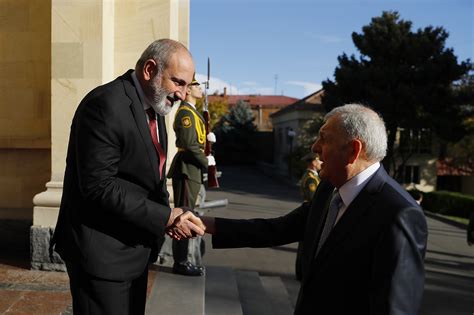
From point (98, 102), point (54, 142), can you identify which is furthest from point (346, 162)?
point (54, 142)

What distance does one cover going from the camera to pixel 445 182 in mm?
40312

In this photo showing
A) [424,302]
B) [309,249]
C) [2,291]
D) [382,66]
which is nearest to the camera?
[309,249]

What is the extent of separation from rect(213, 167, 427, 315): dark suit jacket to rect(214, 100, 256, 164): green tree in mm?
51099

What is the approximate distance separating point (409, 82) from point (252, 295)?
1090 inches

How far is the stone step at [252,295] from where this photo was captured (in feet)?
18.8

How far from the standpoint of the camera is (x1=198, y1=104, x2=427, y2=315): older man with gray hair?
6.70ft

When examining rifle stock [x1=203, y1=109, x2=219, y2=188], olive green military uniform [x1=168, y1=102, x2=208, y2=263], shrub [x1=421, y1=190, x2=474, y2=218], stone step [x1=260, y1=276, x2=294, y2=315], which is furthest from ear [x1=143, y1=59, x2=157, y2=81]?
shrub [x1=421, y1=190, x2=474, y2=218]

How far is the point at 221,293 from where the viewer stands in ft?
18.4

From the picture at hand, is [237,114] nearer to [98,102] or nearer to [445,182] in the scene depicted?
[445,182]

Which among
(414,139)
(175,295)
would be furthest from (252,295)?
(414,139)

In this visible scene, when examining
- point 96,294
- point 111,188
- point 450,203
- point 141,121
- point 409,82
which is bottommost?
point 450,203

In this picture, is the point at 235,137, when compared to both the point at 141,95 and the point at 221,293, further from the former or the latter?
the point at 141,95

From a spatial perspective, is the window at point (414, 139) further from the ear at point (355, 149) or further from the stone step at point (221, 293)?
the ear at point (355, 149)

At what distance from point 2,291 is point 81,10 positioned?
9.34 ft
